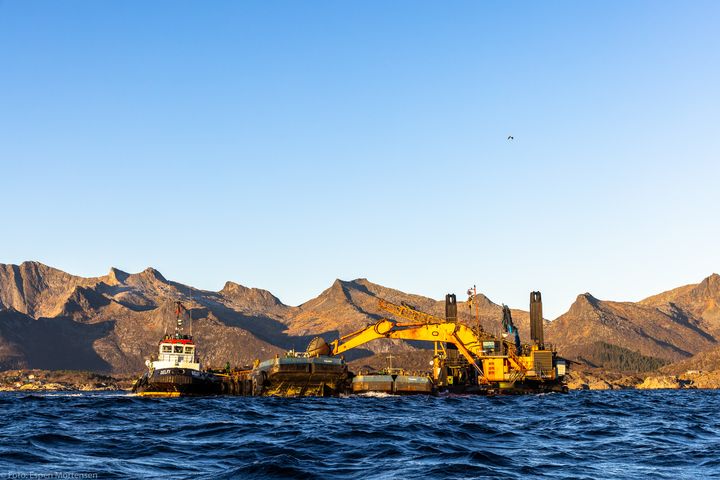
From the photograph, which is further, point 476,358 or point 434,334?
point 434,334

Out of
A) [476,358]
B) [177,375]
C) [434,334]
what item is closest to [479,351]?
[476,358]

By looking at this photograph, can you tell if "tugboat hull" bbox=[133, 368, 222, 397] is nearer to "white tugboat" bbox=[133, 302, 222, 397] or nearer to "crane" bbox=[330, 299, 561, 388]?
"white tugboat" bbox=[133, 302, 222, 397]

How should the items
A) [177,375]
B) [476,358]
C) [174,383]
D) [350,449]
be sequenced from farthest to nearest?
[476,358], [177,375], [174,383], [350,449]

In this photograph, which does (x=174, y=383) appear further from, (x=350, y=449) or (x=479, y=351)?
(x=350, y=449)

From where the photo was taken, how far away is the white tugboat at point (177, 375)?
119 m

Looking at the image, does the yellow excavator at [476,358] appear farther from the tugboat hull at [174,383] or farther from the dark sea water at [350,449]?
the dark sea water at [350,449]

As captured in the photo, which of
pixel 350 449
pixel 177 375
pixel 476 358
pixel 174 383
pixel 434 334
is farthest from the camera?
pixel 434 334

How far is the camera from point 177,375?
11988cm

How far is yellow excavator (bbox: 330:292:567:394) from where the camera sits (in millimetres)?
143625

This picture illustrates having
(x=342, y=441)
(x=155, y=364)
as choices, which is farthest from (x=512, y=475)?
(x=155, y=364)

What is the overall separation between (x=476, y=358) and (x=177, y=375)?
206ft

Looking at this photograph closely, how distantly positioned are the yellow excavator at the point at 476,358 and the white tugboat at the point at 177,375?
27.0m

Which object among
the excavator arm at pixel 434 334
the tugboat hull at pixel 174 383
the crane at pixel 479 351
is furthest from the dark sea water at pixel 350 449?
the excavator arm at pixel 434 334

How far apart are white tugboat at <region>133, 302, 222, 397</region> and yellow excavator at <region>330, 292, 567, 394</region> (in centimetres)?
2696
